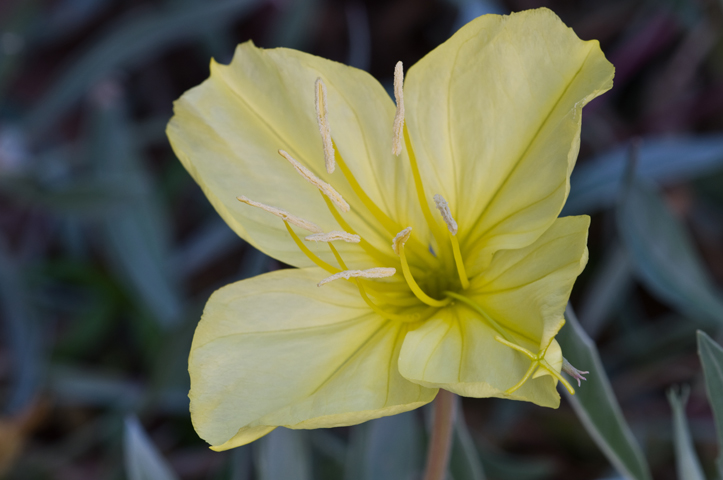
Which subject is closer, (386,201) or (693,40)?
(386,201)

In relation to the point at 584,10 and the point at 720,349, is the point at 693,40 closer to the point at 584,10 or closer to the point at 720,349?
the point at 584,10

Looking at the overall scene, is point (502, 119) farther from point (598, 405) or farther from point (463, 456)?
point (463, 456)

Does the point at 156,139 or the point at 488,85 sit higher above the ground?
the point at 488,85

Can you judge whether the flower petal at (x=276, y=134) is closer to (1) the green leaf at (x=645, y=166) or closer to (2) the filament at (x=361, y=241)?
(2) the filament at (x=361, y=241)

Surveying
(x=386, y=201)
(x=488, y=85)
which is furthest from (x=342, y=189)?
(x=488, y=85)

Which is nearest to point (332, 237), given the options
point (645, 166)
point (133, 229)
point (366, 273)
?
point (366, 273)

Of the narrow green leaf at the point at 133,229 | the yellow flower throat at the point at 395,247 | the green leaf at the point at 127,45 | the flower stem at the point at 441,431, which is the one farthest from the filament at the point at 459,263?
the green leaf at the point at 127,45

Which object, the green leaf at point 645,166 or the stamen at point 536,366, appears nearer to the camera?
the stamen at point 536,366
